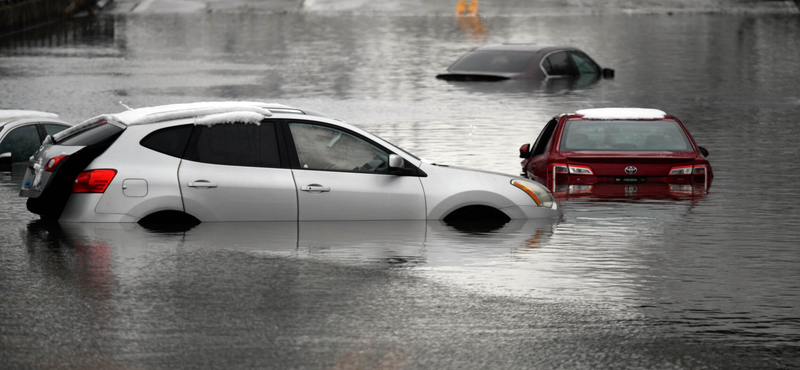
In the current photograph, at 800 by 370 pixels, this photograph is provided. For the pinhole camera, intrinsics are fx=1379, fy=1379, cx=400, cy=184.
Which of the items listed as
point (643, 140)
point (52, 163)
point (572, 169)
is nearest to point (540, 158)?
point (572, 169)

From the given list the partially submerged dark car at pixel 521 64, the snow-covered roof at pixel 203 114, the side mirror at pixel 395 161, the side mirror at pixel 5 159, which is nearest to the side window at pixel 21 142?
the side mirror at pixel 5 159

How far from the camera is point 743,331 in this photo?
27.3 ft

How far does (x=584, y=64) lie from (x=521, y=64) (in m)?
2.15

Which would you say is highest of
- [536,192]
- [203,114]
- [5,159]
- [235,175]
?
[203,114]

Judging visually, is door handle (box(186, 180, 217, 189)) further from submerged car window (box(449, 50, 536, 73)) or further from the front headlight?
submerged car window (box(449, 50, 536, 73))

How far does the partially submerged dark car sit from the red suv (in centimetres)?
1697

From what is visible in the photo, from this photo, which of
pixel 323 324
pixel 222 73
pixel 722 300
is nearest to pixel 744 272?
pixel 722 300

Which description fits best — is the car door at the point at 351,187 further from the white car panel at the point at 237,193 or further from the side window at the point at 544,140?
the side window at the point at 544,140

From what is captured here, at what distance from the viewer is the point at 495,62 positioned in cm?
3350

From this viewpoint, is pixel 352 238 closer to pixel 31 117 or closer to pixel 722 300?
pixel 722 300

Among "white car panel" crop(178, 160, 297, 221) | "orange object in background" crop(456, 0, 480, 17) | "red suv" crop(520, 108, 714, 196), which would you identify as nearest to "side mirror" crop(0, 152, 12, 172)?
"white car panel" crop(178, 160, 297, 221)

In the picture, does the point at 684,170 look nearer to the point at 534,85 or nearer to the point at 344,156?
the point at 344,156

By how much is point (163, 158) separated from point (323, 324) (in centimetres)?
415

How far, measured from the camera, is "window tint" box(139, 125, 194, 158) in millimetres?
12070
